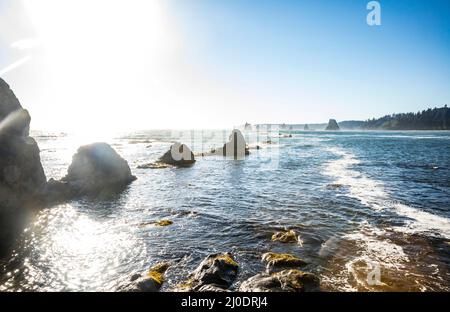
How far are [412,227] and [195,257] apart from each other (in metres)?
13.3

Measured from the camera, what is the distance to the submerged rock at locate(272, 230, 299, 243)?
46.1 ft

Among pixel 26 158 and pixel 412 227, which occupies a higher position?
pixel 26 158


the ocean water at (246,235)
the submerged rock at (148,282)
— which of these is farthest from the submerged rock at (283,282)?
the submerged rock at (148,282)

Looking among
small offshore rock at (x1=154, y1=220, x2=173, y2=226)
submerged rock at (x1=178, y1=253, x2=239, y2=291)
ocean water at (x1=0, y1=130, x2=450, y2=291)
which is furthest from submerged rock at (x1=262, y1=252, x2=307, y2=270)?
small offshore rock at (x1=154, y1=220, x2=173, y2=226)

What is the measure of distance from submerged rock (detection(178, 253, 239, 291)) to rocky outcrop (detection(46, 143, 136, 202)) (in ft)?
60.3

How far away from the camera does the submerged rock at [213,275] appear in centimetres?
966

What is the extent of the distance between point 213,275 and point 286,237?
18.3ft

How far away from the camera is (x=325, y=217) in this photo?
17.9 metres

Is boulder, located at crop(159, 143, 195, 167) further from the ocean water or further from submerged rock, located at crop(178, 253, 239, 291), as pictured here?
submerged rock, located at crop(178, 253, 239, 291)

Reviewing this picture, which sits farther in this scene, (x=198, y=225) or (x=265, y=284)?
(x=198, y=225)

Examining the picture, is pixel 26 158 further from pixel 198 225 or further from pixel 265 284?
pixel 265 284

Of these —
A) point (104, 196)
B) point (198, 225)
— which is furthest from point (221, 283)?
point (104, 196)

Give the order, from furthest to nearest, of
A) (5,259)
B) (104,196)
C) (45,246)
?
(104,196) → (45,246) → (5,259)
